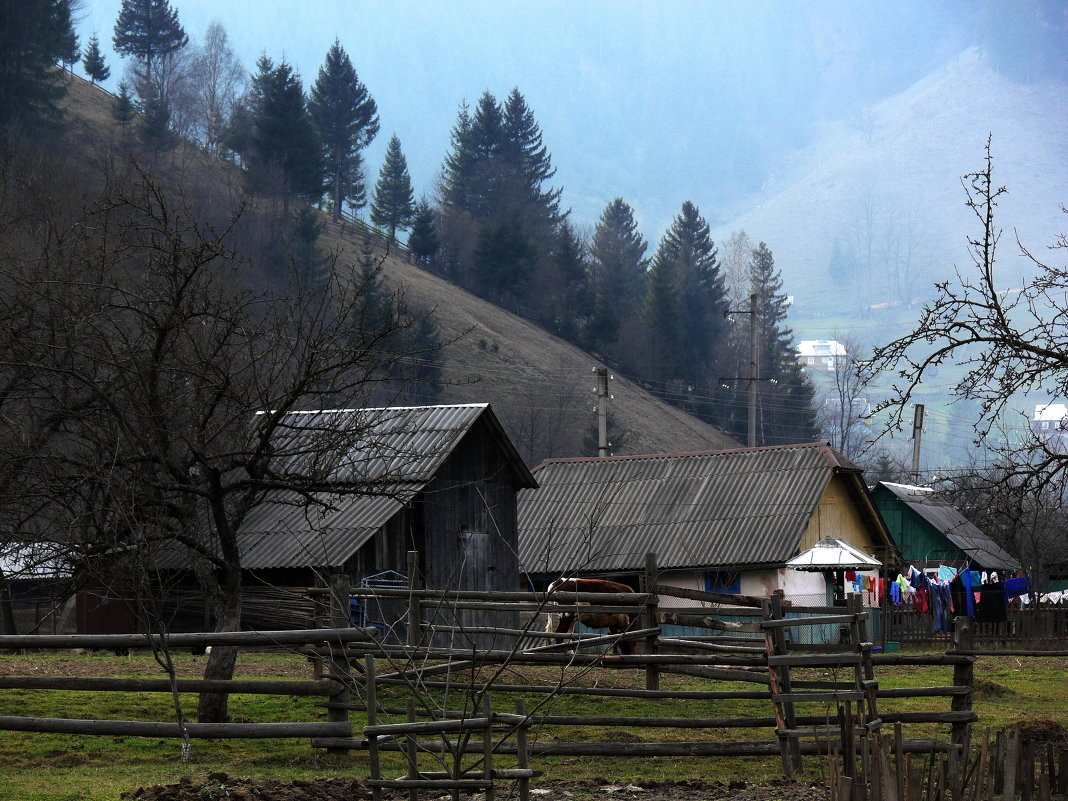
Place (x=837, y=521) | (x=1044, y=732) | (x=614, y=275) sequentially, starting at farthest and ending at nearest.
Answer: (x=614, y=275) < (x=837, y=521) < (x=1044, y=732)

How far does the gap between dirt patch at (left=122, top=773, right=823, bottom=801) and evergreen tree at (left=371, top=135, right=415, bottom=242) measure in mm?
92709

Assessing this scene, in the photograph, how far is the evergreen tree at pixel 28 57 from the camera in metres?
63.5

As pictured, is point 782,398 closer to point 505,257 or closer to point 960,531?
point 505,257

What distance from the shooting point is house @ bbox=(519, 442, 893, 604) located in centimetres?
3300

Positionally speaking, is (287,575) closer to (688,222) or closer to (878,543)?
(878,543)

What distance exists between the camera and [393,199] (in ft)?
341

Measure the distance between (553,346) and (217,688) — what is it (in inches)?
3153

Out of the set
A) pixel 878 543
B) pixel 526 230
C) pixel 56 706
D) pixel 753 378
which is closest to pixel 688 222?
pixel 526 230

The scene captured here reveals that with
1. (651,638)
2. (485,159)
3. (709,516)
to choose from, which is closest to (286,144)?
(485,159)

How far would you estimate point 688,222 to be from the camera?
107 meters

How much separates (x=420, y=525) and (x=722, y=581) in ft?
32.7

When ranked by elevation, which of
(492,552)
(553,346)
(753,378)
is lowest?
(492,552)

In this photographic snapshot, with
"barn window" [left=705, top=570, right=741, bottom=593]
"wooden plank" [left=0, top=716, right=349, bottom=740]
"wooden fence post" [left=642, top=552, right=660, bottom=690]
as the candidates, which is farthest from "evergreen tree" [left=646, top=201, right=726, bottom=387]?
"wooden plank" [left=0, top=716, right=349, bottom=740]

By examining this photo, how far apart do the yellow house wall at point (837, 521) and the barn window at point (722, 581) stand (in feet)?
5.97
